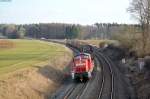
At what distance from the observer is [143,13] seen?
66.9 meters

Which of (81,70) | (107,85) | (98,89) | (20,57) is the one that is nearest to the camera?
(98,89)

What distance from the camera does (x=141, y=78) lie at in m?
42.8

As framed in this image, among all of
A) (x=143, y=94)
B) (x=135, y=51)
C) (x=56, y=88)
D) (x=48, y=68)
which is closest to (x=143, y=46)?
(x=135, y=51)

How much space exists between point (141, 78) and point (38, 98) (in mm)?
14373

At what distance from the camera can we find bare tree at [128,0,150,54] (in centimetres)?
6542

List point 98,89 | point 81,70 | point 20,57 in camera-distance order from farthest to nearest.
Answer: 1. point 20,57
2. point 81,70
3. point 98,89

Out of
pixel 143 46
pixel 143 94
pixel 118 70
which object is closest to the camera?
pixel 143 94

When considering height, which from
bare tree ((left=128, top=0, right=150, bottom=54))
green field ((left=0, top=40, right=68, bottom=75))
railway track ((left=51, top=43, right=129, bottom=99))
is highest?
bare tree ((left=128, top=0, right=150, bottom=54))

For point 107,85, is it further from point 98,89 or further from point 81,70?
point 81,70

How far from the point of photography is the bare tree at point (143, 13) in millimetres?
65419

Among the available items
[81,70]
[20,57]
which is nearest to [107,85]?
[81,70]

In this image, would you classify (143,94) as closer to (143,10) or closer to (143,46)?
(143,46)

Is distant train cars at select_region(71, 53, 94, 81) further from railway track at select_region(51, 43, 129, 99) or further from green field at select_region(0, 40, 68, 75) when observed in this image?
green field at select_region(0, 40, 68, 75)

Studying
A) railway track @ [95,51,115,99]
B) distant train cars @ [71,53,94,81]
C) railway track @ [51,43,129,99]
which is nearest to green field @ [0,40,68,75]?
distant train cars @ [71,53,94,81]
